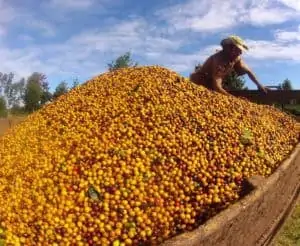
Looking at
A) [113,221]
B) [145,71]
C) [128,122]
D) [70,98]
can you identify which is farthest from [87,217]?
[145,71]

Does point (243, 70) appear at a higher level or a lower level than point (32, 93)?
lower

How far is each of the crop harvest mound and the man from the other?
1.53 metres

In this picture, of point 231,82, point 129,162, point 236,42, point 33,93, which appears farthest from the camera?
point 33,93

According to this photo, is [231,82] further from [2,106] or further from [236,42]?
[2,106]

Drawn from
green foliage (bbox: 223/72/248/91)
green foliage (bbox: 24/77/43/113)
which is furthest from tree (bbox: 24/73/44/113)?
green foliage (bbox: 223/72/248/91)

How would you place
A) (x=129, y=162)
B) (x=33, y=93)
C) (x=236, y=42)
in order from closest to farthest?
(x=129, y=162) < (x=236, y=42) < (x=33, y=93)

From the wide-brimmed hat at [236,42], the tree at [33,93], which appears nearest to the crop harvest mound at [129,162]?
the wide-brimmed hat at [236,42]

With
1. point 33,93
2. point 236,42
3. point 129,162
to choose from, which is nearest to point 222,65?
point 236,42

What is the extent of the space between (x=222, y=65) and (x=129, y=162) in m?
3.66

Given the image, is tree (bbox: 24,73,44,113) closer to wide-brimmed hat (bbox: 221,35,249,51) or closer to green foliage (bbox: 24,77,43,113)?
green foliage (bbox: 24,77,43,113)

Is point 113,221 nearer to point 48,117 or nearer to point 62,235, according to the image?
point 62,235

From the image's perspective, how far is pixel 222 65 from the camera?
7.31 metres

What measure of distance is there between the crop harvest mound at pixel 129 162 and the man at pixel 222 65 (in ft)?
5.01

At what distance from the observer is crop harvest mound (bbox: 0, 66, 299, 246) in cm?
371
